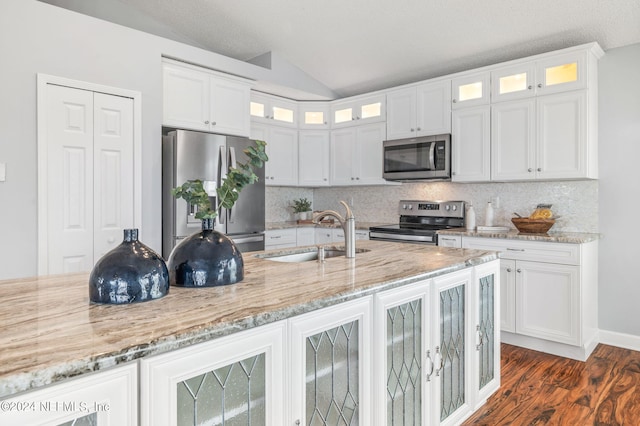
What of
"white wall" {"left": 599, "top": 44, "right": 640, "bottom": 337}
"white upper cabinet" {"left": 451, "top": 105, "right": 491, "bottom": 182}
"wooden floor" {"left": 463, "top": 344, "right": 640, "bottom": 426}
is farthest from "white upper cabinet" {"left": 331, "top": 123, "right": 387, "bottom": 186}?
"wooden floor" {"left": 463, "top": 344, "right": 640, "bottom": 426}

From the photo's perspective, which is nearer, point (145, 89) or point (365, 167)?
point (145, 89)

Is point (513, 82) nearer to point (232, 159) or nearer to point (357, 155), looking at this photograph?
point (357, 155)

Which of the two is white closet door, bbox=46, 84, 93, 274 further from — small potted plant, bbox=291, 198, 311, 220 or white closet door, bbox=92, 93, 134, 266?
small potted plant, bbox=291, 198, 311, 220

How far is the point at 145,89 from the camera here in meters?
3.36

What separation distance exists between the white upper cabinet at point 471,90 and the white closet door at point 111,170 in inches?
117

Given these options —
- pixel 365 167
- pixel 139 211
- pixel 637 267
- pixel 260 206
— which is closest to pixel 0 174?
pixel 139 211

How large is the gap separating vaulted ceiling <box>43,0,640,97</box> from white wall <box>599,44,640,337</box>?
265 mm

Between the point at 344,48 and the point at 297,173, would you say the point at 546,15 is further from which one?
the point at 297,173

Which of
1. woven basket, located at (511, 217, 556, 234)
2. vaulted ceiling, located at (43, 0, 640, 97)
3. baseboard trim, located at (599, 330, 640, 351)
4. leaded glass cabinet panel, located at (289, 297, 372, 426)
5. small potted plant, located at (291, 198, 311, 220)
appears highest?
vaulted ceiling, located at (43, 0, 640, 97)

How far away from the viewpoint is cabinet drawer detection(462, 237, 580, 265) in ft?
10.1

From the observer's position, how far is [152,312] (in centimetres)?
107

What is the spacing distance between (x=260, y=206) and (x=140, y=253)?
109 inches

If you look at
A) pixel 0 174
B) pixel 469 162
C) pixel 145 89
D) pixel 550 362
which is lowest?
pixel 550 362

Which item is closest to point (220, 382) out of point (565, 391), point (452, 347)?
point (452, 347)
